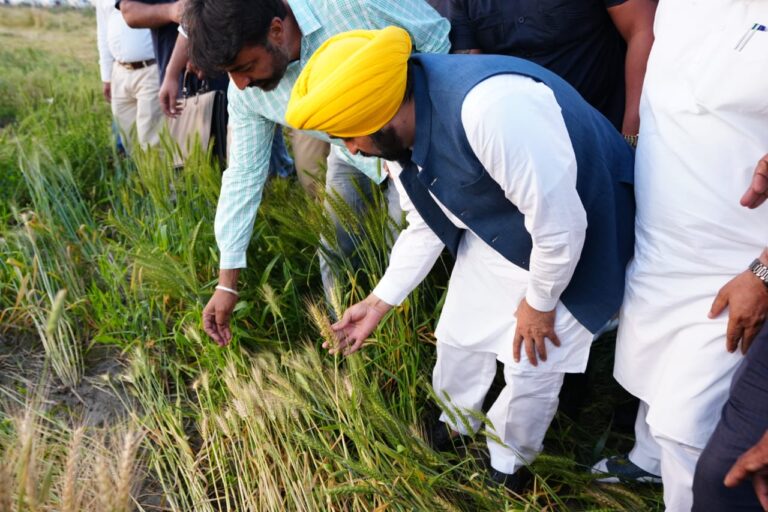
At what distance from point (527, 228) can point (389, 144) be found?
1.17 ft

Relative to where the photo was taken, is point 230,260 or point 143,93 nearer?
point 230,260

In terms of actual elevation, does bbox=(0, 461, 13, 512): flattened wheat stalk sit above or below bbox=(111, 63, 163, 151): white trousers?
above

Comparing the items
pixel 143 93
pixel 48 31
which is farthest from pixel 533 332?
pixel 48 31

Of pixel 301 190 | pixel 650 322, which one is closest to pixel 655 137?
pixel 650 322

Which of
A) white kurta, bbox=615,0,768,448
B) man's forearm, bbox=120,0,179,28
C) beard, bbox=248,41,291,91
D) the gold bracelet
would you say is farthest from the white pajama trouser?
man's forearm, bbox=120,0,179,28

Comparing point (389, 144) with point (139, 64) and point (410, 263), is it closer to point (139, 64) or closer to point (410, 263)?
point (410, 263)

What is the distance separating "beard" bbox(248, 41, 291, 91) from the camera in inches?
75.0

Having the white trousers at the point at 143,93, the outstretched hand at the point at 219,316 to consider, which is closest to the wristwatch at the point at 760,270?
the outstretched hand at the point at 219,316

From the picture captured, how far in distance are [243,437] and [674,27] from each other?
1.51 meters

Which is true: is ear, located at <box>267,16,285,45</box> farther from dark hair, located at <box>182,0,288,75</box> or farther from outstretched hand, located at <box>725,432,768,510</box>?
outstretched hand, located at <box>725,432,768,510</box>

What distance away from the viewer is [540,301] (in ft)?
5.14

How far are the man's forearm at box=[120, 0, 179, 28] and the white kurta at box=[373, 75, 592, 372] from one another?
191 cm

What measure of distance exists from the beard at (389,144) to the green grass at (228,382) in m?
0.50

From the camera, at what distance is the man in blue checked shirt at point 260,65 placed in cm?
177
